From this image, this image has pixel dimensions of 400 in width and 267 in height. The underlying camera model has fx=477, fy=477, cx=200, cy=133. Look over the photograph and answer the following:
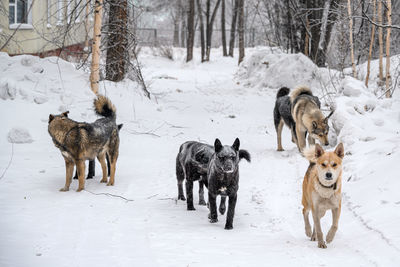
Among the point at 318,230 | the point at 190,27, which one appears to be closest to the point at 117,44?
the point at 318,230

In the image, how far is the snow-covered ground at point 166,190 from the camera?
5.09m

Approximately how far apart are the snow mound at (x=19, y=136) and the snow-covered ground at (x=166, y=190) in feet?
0.09

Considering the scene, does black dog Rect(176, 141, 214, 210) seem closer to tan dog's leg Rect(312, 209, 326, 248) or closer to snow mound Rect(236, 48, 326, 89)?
tan dog's leg Rect(312, 209, 326, 248)

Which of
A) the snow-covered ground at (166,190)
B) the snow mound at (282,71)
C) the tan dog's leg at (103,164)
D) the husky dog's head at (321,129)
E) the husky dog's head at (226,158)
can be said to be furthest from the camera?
the snow mound at (282,71)

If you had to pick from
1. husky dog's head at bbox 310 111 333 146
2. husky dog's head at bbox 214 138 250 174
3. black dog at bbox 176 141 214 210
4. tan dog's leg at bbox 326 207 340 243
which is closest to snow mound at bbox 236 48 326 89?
husky dog's head at bbox 310 111 333 146

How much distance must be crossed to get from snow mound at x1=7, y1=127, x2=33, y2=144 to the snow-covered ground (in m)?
0.03

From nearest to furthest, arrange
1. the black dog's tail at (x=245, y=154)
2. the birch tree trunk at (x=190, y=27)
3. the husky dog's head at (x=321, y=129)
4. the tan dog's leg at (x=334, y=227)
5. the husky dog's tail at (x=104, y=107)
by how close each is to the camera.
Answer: the tan dog's leg at (x=334, y=227) < the black dog's tail at (x=245, y=154) < the husky dog's tail at (x=104, y=107) < the husky dog's head at (x=321, y=129) < the birch tree trunk at (x=190, y=27)

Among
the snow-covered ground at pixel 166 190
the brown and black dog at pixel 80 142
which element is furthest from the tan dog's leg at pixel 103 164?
the snow-covered ground at pixel 166 190

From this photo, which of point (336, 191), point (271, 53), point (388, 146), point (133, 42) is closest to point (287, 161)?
point (388, 146)

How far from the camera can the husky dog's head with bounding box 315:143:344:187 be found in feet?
17.3

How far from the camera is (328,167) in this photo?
17.5 ft

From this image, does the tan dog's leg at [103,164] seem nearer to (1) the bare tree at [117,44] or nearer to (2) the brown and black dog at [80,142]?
(2) the brown and black dog at [80,142]

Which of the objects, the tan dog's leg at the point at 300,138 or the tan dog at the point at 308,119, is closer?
the tan dog at the point at 308,119

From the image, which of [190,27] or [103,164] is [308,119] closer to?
[103,164]
